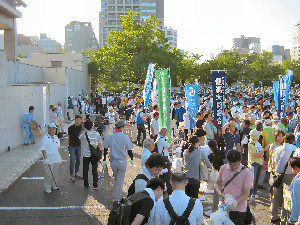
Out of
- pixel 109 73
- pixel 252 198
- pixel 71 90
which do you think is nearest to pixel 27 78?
pixel 71 90

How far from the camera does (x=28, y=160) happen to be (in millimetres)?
12281

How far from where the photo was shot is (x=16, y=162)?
39.2 feet

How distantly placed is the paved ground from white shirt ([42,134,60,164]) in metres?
0.85

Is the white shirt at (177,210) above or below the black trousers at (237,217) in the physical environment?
above

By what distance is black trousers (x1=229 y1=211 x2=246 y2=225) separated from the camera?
5.05 m

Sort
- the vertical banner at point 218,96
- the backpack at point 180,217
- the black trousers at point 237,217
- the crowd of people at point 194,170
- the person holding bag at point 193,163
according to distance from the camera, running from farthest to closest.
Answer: the vertical banner at point 218,96 < the person holding bag at point 193,163 < the black trousers at point 237,217 < the crowd of people at point 194,170 < the backpack at point 180,217

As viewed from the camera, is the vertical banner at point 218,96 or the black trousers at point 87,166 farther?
the vertical banner at point 218,96

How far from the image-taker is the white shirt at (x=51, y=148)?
866 centimetres

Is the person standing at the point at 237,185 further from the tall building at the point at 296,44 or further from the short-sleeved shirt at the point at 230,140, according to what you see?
the tall building at the point at 296,44

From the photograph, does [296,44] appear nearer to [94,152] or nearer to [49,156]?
[94,152]

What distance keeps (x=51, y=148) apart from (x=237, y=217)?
5.24 m

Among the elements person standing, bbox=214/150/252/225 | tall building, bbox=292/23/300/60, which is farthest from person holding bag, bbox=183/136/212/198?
tall building, bbox=292/23/300/60

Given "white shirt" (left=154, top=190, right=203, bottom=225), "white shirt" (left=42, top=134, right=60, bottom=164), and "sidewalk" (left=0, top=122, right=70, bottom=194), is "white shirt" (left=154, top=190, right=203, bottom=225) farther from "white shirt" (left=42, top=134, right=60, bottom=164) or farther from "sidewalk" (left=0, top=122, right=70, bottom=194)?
"sidewalk" (left=0, top=122, right=70, bottom=194)

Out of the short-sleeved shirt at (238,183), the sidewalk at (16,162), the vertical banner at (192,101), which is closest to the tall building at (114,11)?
the vertical banner at (192,101)
